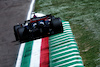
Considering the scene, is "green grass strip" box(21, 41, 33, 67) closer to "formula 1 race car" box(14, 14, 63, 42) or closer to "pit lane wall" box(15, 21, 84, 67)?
"pit lane wall" box(15, 21, 84, 67)

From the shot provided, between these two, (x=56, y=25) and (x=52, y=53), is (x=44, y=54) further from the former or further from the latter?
(x=56, y=25)

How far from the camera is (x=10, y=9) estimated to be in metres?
31.4

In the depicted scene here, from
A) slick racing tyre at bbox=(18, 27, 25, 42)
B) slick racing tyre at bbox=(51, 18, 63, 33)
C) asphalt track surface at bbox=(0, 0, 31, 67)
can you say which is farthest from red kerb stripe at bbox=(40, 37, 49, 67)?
slick racing tyre at bbox=(51, 18, 63, 33)

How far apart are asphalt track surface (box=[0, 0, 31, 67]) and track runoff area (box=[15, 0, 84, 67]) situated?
3.86ft

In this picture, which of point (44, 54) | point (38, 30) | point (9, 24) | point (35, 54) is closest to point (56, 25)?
point (38, 30)

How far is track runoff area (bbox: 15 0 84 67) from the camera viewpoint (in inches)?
594

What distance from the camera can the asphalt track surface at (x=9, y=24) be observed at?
18.2 metres

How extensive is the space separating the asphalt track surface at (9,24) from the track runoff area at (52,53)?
46.3 inches

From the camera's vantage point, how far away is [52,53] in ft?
54.8

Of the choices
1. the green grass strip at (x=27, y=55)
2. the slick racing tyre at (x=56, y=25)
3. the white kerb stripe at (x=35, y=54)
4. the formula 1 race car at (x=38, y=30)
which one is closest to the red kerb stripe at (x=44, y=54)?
the white kerb stripe at (x=35, y=54)

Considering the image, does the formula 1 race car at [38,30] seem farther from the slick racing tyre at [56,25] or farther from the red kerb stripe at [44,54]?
the red kerb stripe at [44,54]

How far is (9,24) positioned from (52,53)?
39.3ft

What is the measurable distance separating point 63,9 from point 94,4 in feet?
17.0

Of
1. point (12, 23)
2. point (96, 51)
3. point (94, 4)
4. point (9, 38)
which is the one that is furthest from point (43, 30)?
point (94, 4)
